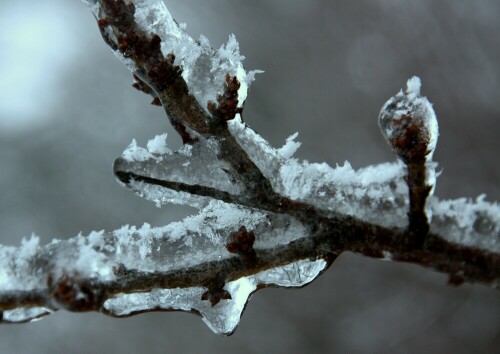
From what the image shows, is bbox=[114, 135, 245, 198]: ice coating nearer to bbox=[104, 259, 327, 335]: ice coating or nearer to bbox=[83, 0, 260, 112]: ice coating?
bbox=[83, 0, 260, 112]: ice coating

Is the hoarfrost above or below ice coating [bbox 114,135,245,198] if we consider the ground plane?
below

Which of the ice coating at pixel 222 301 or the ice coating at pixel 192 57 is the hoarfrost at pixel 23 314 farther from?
the ice coating at pixel 192 57

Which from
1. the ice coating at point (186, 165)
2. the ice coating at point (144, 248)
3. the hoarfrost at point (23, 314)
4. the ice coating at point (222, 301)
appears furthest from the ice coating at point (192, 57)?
the hoarfrost at point (23, 314)

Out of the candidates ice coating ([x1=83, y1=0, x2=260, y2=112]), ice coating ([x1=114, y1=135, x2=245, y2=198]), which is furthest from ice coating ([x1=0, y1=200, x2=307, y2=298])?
ice coating ([x1=83, y1=0, x2=260, y2=112])

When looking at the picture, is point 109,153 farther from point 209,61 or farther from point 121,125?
point 209,61

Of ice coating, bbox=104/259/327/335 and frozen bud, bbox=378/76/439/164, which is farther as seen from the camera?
ice coating, bbox=104/259/327/335

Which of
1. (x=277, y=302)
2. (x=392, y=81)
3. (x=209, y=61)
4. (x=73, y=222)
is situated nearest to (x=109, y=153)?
(x=73, y=222)

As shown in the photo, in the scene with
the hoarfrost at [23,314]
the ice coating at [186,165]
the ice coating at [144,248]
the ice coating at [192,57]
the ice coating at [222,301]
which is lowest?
the ice coating at [222,301]
